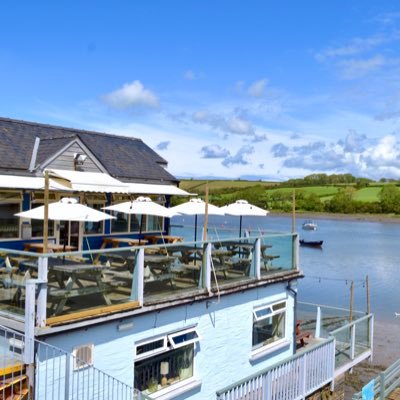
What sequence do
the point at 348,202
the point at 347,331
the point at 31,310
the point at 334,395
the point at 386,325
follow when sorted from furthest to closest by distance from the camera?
the point at 348,202 → the point at 386,325 → the point at 347,331 → the point at 334,395 → the point at 31,310

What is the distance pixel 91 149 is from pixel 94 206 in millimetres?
1852

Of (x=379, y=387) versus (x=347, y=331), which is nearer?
(x=379, y=387)

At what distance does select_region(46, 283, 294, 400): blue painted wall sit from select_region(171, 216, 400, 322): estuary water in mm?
2667

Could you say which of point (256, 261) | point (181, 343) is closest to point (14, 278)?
point (181, 343)

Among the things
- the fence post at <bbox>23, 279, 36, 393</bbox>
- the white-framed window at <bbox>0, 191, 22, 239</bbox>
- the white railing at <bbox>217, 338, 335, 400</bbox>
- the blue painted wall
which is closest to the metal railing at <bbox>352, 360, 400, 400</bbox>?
the white railing at <bbox>217, 338, 335, 400</bbox>

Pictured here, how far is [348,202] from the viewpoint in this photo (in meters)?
146

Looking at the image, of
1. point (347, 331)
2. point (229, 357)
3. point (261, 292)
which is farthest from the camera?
point (347, 331)

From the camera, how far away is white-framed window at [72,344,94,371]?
8.62m

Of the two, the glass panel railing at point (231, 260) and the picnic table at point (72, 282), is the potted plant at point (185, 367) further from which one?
the picnic table at point (72, 282)

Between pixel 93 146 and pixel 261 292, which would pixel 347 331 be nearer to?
pixel 261 292

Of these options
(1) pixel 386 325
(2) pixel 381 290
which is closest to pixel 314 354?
(1) pixel 386 325

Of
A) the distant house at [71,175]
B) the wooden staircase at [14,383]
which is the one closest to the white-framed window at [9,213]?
the distant house at [71,175]

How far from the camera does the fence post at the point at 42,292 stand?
7902 millimetres

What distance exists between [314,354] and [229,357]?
2.97 m
